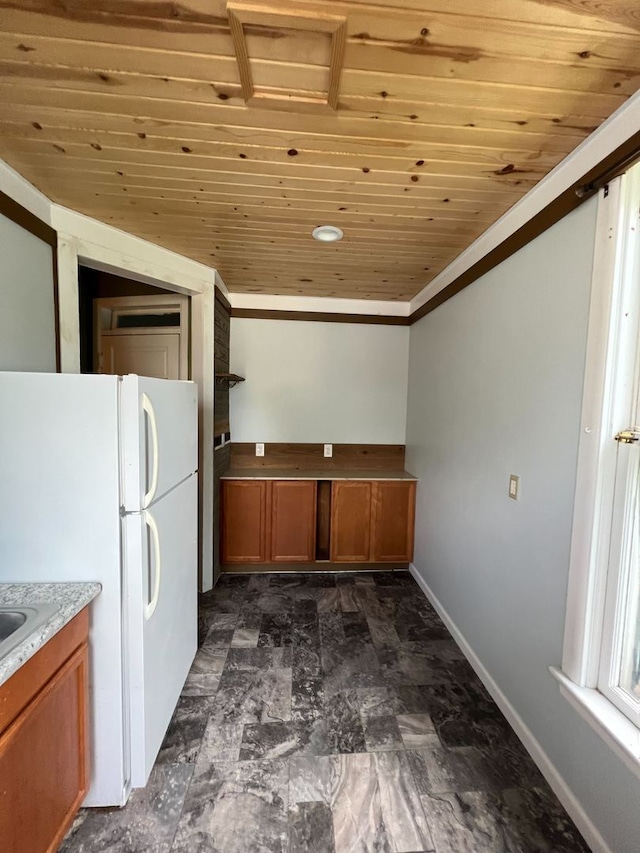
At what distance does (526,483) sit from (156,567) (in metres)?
1.65

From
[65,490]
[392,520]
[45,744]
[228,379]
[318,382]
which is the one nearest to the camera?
[45,744]

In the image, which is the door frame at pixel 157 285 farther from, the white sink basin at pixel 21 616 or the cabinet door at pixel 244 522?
Answer: the white sink basin at pixel 21 616

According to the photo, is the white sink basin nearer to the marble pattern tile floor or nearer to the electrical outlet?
the marble pattern tile floor

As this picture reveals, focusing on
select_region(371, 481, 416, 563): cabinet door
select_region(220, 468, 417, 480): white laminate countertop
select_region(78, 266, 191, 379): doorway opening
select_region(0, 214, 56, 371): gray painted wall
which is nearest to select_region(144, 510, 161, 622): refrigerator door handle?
select_region(0, 214, 56, 371): gray painted wall

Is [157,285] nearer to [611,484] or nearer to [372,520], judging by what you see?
[372,520]

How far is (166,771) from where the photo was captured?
56.0 inches

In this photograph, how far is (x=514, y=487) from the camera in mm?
1676

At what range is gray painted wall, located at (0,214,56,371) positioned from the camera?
1.49 metres

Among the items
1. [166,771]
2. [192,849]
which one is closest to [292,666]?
[166,771]

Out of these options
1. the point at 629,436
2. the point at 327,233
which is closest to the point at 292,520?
the point at 327,233

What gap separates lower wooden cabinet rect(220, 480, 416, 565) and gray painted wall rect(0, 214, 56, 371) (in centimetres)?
166

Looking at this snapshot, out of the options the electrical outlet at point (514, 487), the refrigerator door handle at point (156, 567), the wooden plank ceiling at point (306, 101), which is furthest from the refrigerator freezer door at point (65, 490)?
the electrical outlet at point (514, 487)

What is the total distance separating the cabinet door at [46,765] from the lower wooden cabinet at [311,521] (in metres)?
1.82

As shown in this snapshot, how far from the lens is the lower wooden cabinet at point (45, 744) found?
0.90 metres
